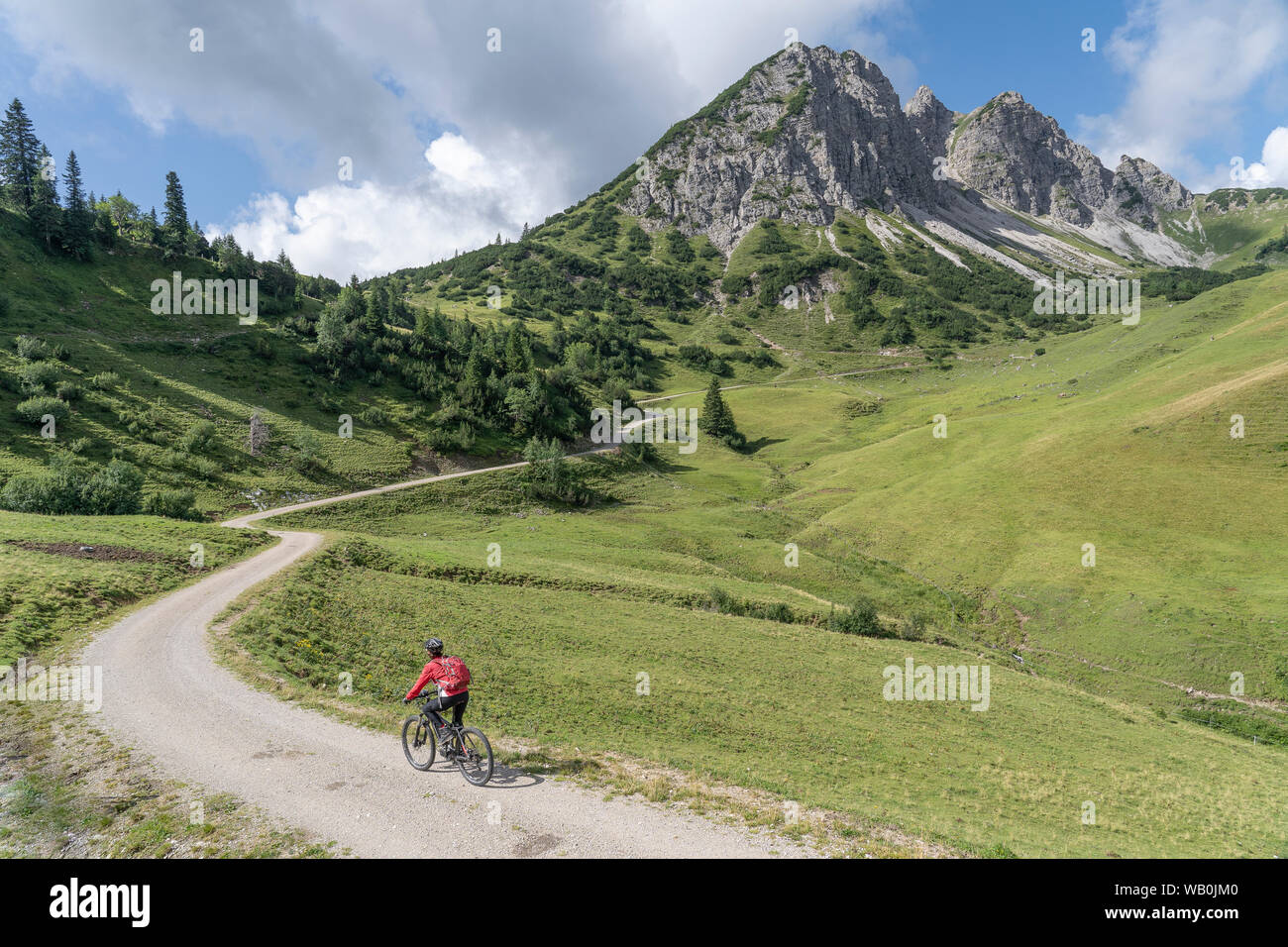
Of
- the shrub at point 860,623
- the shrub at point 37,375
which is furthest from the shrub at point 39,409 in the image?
the shrub at point 860,623

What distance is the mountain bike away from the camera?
14297 millimetres

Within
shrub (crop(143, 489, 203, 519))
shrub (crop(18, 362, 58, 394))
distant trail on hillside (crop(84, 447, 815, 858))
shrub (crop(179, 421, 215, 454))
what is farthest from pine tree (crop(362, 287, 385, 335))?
distant trail on hillside (crop(84, 447, 815, 858))

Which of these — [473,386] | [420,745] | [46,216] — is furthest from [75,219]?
[420,745]

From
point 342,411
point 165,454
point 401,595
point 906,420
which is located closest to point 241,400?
point 342,411

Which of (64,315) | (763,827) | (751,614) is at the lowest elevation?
(751,614)

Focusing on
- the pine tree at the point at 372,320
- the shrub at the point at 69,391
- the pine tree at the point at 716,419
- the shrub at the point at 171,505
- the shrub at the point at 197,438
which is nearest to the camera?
the shrub at the point at 171,505

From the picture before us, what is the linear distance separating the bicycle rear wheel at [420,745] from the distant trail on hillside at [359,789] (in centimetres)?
33

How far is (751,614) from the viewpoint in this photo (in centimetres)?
4800

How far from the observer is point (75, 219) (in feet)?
343

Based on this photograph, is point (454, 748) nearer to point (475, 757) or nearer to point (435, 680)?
point (475, 757)

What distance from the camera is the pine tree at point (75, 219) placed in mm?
101812

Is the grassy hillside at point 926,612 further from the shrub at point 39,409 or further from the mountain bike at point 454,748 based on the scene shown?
the shrub at point 39,409
